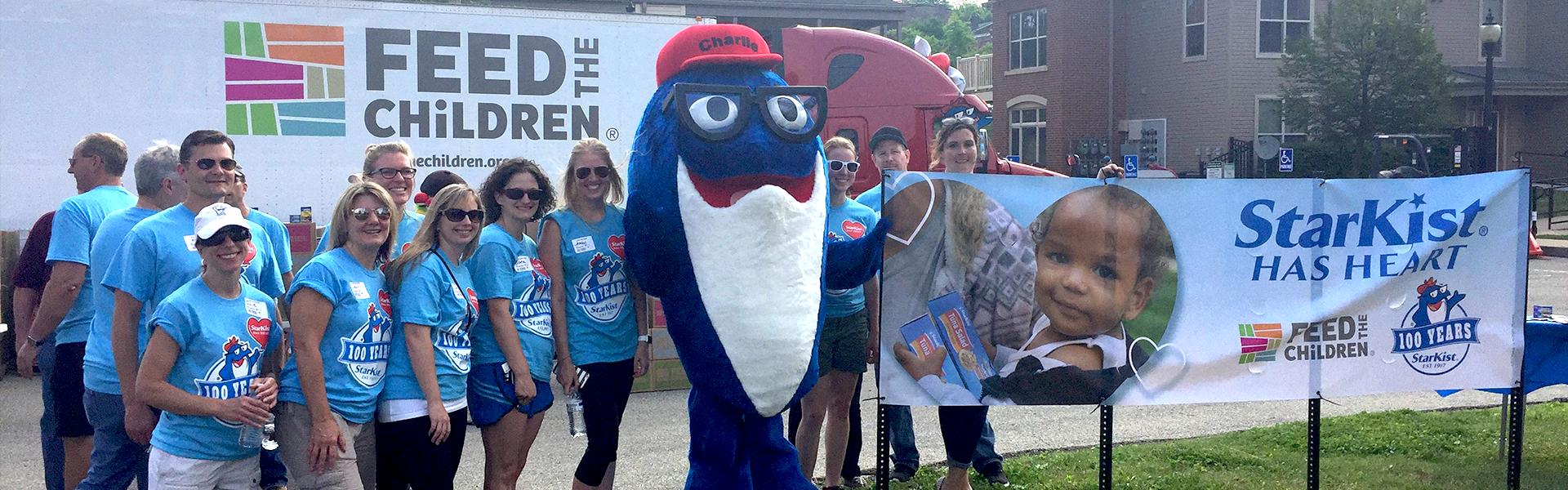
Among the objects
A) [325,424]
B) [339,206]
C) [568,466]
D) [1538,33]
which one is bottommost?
[568,466]

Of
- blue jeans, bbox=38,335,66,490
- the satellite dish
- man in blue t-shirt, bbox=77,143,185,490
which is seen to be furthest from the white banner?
the satellite dish

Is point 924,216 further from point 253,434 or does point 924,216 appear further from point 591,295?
point 253,434

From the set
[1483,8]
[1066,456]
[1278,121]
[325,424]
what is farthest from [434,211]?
[1483,8]

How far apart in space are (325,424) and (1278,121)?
94.5 ft

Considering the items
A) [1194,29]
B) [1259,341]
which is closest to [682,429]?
[1259,341]

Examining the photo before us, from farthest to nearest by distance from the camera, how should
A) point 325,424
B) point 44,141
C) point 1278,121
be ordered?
point 1278,121
point 44,141
point 325,424

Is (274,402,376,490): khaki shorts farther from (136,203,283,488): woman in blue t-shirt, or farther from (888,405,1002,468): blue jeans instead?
(888,405,1002,468): blue jeans

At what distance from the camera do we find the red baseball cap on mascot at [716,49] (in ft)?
13.7

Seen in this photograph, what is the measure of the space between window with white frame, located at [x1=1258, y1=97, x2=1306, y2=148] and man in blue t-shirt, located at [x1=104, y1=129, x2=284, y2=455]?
91.8 feet

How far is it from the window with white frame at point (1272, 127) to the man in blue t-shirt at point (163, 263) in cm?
2797

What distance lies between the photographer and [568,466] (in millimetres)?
6340

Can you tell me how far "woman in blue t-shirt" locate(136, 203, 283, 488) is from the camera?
3.61m

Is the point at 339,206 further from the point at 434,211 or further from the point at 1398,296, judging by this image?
A: the point at 1398,296

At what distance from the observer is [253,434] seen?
12.3 feet
